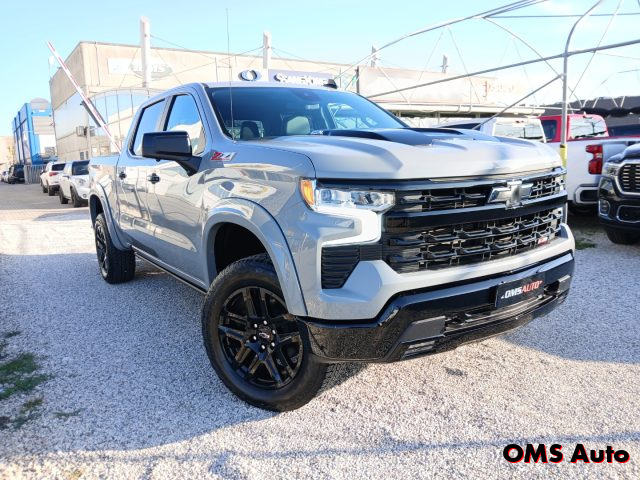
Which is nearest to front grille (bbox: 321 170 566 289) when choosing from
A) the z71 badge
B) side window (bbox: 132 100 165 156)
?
the z71 badge

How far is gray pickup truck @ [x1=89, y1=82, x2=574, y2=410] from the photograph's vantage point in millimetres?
2361

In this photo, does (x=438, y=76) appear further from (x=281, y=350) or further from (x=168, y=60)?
(x=281, y=350)

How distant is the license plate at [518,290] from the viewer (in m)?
2.60

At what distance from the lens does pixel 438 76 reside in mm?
33688

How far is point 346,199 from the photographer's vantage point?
238 centimetres

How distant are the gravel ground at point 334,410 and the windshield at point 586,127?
8554 mm

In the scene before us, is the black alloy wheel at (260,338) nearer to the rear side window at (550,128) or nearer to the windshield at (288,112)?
the windshield at (288,112)

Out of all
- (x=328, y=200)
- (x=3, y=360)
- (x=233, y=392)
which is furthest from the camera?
(x=3, y=360)

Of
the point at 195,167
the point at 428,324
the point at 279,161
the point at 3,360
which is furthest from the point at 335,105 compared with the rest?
the point at 3,360

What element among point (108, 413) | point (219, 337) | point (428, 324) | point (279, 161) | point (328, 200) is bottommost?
point (108, 413)

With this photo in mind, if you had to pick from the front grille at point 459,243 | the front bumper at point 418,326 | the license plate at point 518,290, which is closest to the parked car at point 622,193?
the front grille at point 459,243

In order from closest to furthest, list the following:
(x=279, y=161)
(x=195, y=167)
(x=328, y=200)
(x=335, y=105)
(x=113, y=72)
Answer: (x=328, y=200)
(x=279, y=161)
(x=195, y=167)
(x=335, y=105)
(x=113, y=72)

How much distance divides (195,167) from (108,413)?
1.51 metres

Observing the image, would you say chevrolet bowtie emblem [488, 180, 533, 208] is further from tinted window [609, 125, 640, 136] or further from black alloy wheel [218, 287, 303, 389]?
tinted window [609, 125, 640, 136]
